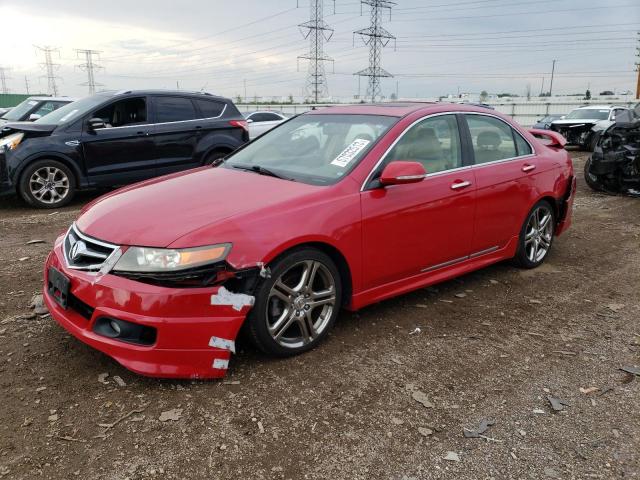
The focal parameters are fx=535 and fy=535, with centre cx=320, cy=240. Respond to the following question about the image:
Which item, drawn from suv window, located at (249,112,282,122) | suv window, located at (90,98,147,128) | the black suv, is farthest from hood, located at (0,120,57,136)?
suv window, located at (249,112,282,122)

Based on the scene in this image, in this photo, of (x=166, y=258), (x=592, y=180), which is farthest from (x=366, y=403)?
(x=592, y=180)

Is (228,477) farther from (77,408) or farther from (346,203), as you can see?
(346,203)

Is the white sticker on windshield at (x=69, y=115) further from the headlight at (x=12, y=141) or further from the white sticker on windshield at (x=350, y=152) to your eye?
the white sticker on windshield at (x=350, y=152)

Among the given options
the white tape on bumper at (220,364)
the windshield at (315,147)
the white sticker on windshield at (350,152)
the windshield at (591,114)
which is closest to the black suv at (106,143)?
the windshield at (315,147)

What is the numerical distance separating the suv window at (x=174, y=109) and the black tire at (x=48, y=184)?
159 centimetres

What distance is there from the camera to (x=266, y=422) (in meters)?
2.74

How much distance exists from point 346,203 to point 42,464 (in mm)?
2155

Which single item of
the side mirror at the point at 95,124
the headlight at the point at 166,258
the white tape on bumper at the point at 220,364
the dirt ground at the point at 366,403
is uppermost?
the side mirror at the point at 95,124

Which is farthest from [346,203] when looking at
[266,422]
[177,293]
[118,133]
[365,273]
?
[118,133]

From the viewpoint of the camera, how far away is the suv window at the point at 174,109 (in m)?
8.32

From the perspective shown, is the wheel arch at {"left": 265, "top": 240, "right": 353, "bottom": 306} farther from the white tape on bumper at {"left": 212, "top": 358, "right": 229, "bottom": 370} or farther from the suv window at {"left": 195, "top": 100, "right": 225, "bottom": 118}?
the suv window at {"left": 195, "top": 100, "right": 225, "bottom": 118}

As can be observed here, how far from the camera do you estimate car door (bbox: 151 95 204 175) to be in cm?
827

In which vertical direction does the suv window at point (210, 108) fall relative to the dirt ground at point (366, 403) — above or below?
above

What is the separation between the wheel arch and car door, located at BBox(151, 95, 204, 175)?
558 centimetres
